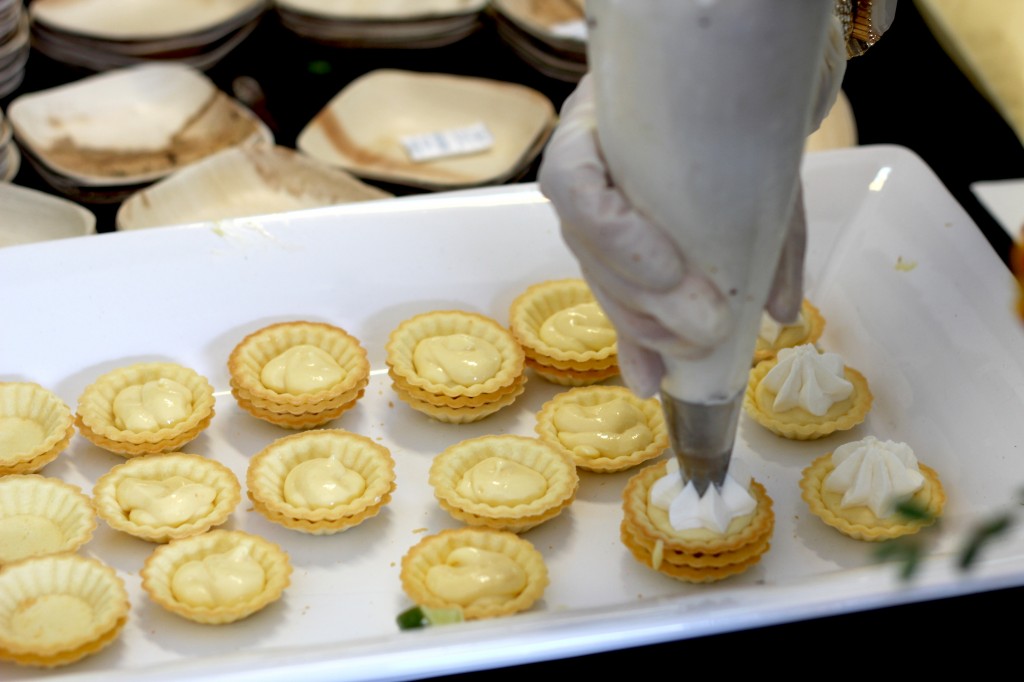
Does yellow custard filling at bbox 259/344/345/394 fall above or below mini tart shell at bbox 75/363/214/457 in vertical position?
above

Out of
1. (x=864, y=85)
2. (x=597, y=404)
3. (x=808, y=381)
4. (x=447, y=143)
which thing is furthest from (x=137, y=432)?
(x=864, y=85)

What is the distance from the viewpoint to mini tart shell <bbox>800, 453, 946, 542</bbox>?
124cm

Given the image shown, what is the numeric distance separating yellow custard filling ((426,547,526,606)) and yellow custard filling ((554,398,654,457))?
7.8 inches

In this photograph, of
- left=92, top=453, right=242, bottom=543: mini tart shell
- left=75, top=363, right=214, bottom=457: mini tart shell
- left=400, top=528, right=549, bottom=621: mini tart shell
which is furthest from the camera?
left=75, top=363, right=214, bottom=457: mini tart shell

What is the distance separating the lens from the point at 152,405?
1.40 m

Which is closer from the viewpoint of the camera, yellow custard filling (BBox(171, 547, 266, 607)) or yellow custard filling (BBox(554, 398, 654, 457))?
yellow custard filling (BBox(171, 547, 266, 607))

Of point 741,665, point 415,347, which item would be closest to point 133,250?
point 415,347

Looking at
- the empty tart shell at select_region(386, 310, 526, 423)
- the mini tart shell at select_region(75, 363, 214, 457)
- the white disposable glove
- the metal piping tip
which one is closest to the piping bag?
the white disposable glove

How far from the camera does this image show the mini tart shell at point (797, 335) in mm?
1516

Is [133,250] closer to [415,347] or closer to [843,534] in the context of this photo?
[415,347]

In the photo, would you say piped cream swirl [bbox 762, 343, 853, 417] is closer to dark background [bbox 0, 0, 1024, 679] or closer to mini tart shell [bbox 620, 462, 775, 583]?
mini tart shell [bbox 620, 462, 775, 583]

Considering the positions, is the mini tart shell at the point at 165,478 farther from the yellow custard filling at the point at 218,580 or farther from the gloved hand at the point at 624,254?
the gloved hand at the point at 624,254

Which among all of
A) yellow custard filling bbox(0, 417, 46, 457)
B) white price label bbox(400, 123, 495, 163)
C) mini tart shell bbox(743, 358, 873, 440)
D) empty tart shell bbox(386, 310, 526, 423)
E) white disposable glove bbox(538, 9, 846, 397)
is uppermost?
white disposable glove bbox(538, 9, 846, 397)

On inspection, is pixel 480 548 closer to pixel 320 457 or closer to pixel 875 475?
pixel 320 457
